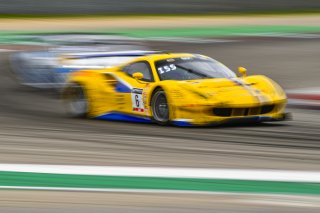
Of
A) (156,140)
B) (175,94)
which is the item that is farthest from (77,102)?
(156,140)

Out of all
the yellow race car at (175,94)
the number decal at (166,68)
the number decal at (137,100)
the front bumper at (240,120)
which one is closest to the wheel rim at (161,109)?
the yellow race car at (175,94)

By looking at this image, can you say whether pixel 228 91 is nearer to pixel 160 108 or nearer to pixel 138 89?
pixel 160 108

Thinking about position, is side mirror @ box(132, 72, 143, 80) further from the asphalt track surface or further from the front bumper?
the front bumper

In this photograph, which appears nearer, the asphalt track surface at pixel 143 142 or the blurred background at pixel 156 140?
the blurred background at pixel 156 140

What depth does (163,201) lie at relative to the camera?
18.2 ft

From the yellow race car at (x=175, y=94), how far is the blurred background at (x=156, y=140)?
0.20 metres

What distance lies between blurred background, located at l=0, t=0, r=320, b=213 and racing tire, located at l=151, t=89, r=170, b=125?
0.19 meters

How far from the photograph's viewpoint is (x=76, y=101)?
12219 millimetres

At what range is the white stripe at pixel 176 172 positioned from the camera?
6340 millimetres

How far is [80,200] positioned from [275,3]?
24206 mm

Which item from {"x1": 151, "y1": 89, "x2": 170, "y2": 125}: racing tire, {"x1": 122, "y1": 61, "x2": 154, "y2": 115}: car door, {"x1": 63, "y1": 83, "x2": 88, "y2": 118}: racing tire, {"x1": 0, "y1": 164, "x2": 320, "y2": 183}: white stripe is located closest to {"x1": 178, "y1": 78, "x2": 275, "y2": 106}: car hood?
{"x1": 151, "y1": 89, "x2": 170, "y2": 125}: racing tire

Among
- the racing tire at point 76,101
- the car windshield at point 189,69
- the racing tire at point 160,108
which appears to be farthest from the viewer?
the racing tire at point 76,101

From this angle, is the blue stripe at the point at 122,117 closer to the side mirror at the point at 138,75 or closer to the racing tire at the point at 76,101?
the racing tire at the point at 76,101

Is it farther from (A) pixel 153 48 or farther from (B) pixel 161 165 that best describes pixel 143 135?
(A) pixel 153 48
